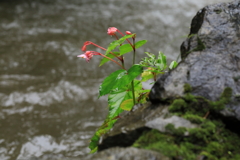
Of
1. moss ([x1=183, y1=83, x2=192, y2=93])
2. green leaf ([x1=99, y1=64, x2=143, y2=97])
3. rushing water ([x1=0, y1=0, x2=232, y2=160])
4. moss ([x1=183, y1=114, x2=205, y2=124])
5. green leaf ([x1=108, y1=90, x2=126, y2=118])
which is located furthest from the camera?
rushing water ([x1=0, y1=0, x2=232, y2=160])

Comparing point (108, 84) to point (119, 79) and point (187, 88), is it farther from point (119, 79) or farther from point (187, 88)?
point (187, 88)

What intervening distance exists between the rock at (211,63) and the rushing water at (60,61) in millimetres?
802

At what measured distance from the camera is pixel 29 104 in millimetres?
3479

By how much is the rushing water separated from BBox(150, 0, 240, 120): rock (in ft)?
2.63

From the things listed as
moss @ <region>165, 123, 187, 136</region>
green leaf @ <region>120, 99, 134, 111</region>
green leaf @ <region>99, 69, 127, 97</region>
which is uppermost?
green leaf @ <region>99, 69, 127, 97</region>

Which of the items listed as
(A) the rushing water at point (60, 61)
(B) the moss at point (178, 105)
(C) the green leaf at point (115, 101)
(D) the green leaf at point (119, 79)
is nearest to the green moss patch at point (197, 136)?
(B) the moss at point (178, 105)

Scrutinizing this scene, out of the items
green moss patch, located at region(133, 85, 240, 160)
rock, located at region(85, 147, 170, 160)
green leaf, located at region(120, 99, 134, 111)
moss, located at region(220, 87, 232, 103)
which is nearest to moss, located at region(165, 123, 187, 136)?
green moss patch, located at region(133, 85, 240, 160)

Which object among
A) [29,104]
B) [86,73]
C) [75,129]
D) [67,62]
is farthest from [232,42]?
[67,62]

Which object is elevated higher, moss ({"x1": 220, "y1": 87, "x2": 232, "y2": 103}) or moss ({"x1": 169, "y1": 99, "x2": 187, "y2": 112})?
moss ({"x1": 220, "y1": 87, "x2": 232, "y2": 103})

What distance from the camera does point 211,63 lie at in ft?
3.88

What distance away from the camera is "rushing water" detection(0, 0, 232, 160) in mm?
2945

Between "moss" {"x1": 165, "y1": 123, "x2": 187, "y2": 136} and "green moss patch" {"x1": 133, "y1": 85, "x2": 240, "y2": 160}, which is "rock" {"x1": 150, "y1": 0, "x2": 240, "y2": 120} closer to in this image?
"green moss patch" {"x1": 133, "y1": 85, "x2": 240, "y2": 160}

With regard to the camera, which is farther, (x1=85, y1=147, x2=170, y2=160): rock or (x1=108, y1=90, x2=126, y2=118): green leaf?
(x1=108, y1=90, x2=126, y2=118): green leaf

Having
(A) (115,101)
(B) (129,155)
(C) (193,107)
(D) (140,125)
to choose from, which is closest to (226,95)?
(C) (193,107)
